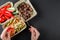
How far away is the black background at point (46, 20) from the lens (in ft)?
5.10

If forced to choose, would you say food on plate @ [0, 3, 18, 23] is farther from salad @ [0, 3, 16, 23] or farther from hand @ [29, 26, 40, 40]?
hand @ [29, 26, 40, 40]

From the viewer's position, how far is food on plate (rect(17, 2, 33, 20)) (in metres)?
1.57

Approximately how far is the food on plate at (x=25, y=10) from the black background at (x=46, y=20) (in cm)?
4

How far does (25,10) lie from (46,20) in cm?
15

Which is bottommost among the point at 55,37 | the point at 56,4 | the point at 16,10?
the point at 55,37

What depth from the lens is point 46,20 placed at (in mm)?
1596

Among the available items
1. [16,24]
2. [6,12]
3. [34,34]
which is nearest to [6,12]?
[6,12]

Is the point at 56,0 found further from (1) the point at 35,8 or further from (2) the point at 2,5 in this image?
(2) the point at 2,5

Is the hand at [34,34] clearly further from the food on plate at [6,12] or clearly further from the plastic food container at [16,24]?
the food on plate at [6,12]

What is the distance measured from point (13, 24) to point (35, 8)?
19 cm

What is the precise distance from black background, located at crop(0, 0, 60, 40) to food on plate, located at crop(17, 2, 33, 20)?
0.04 m

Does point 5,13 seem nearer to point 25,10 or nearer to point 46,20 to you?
point 25,10

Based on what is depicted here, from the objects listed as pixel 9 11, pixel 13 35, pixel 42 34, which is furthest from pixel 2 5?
pixel 42 34

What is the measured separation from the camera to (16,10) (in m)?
1.57
